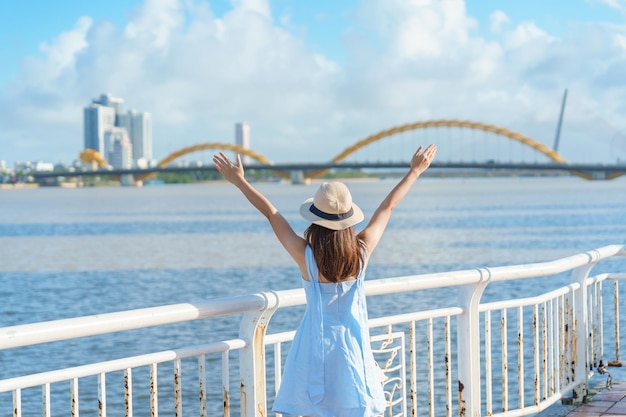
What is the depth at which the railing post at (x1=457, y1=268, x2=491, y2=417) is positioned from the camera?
4.79 metres

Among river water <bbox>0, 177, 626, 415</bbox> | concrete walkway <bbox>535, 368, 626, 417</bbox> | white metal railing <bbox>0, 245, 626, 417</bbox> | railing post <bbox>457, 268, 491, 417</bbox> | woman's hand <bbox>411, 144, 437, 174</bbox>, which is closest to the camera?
white metal railing <bbox>0, 245, 626, 417</bbox>

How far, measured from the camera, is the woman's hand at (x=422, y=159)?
3895 millimetres

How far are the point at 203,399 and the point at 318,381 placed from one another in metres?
0.60

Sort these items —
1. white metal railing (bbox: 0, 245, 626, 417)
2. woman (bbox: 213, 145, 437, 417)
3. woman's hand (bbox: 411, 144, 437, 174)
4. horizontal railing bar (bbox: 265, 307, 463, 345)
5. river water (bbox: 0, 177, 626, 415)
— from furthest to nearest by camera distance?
river water (bbox: 0, 177, 626, 415) < horizontal railing bar (bbox: 265, 307, 463, 345) < woman's hand (bbox: 411, 144, 437, 174) < woman (bbox: 213, 145, 437, 417) < white metal railing (bbox: 0, 245, 626, 417)

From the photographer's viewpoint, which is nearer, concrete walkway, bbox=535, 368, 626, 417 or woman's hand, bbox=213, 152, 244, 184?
woman's hand, bbox=213, 152, 244, 184

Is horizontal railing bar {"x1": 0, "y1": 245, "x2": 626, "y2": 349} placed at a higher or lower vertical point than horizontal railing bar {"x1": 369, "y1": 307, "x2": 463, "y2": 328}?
higher

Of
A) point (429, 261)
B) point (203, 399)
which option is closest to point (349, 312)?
point (203, 399)

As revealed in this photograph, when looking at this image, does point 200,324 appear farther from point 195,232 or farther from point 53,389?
point 195,232

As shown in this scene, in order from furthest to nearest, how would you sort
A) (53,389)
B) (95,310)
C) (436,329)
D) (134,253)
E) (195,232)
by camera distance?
(195,232), (134,253), (95,310), (436,329), (53,389)

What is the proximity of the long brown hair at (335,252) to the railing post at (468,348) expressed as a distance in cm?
155

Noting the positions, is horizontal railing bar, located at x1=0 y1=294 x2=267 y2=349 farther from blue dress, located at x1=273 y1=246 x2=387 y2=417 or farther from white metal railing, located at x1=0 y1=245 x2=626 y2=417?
blue dress, located at x1=273 y1=246 x2=387 y2=417

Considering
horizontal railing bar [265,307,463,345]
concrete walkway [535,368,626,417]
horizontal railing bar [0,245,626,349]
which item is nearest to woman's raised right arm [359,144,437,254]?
horizontal railing bar [0,245,626,349]

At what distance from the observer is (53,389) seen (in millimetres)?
12258

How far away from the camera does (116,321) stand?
324 cm
